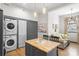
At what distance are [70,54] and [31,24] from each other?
34.0 inches

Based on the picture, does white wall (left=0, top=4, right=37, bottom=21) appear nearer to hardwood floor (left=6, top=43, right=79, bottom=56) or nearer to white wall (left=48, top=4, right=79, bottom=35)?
white wall (left=48, top=4, right=79, bottom=35)

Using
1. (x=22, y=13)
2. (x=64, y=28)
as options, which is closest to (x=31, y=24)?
(x=22, y=13)

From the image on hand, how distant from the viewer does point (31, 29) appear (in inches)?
55.6

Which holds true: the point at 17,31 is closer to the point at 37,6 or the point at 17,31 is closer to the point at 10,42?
the point at 10,42

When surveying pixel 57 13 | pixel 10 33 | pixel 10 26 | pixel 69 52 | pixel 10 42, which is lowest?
pixel 69 52

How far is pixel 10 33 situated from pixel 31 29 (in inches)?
15.6

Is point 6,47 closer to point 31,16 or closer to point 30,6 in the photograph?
point 31,16

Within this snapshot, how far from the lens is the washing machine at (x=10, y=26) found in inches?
52.3

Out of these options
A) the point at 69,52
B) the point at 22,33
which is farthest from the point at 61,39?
the point at 22,33

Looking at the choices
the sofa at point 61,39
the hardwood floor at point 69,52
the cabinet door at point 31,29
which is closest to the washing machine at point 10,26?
the cabinet door at point 31,29

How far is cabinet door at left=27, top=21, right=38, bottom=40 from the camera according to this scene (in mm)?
1373

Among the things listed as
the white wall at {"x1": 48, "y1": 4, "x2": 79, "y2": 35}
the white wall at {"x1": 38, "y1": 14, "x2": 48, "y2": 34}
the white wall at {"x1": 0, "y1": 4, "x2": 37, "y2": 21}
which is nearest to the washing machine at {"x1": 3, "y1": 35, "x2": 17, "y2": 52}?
the white wall at {"x1": 0, "y1": 4, "x2": 37, "y2": 21}

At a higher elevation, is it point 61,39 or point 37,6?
point 37,6

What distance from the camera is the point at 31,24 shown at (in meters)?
1.40
